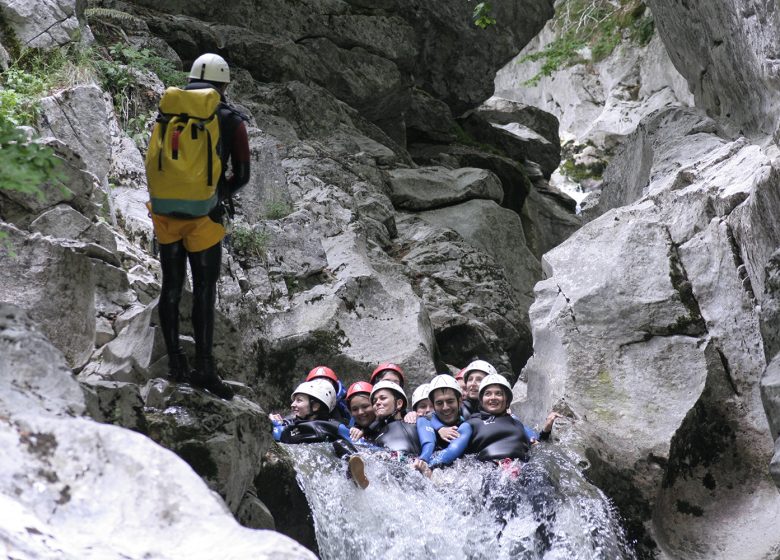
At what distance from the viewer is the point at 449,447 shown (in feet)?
26.4

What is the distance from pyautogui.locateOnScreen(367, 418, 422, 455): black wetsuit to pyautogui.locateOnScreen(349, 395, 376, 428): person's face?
17 centimetres

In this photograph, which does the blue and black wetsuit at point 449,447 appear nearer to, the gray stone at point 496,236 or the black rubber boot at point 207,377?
the black rubber boot at point 207,377

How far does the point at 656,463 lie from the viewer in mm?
8172

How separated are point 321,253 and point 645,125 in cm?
594

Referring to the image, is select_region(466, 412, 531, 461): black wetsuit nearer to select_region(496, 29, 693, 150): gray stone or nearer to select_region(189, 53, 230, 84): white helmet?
select_region(189, 53, 230, 84): white helmet

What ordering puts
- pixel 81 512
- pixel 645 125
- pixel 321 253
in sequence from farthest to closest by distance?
pixel 645 125 < pixel 321 253 < pixel 81 512

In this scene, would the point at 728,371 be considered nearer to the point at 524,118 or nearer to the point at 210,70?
the point at 210,70

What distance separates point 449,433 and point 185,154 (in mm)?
4009

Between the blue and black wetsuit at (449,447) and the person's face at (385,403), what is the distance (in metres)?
0.30

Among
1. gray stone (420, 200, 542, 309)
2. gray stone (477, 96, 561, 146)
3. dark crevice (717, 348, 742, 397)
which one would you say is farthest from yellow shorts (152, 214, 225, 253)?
gray stone (477, 96, 561, 146)

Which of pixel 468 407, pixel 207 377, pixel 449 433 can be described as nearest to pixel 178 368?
pixel 207 377

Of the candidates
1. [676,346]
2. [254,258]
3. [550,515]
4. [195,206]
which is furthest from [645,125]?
[195,206]

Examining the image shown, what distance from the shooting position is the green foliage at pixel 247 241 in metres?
11.2

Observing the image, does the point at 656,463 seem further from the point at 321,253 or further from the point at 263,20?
the point at 263,20
